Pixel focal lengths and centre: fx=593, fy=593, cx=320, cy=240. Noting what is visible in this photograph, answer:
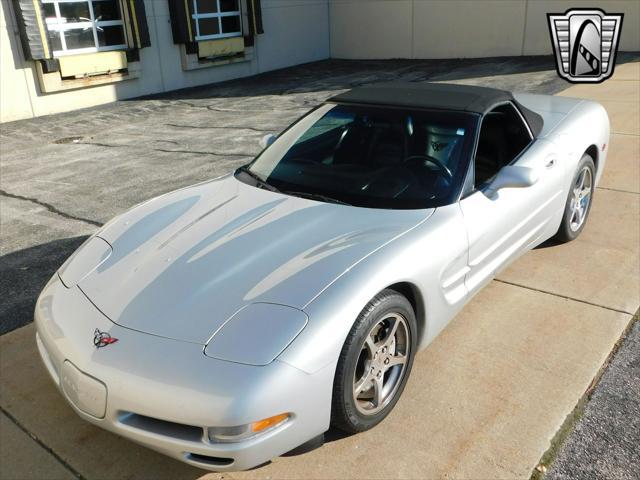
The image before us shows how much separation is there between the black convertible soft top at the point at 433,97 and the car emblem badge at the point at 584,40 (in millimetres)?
10061

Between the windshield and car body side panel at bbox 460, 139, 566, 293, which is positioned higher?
the windshield

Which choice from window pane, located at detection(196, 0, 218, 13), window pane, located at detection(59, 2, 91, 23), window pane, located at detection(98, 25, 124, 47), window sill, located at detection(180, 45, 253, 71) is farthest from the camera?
window pane, located at detection(196, 0, 218, 13)

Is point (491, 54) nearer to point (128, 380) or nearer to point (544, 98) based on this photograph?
point (544, 98)

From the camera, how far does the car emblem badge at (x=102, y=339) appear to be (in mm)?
2445

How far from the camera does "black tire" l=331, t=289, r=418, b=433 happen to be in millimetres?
2488

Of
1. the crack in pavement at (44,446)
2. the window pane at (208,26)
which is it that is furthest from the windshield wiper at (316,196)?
the window pane at (208,26)

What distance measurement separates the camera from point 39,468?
266 cm

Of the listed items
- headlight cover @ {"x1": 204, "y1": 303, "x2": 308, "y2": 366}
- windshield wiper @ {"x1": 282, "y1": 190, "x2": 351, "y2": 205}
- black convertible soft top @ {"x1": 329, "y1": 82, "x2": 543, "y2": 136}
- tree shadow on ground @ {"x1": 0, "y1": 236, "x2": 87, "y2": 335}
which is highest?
black convertible soft top @ {"x1": 329, "y1": 82, "x2": 543, "y2": 136}

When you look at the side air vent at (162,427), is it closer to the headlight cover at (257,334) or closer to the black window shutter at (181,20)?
the headlight cover at (257,334)

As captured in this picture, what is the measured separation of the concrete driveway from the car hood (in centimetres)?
69

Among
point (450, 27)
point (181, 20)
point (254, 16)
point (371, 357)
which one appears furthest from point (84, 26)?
Answer: point (371, 357)

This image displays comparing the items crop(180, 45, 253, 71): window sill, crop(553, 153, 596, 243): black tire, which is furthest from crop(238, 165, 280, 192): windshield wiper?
crop(180, 45, 253, 71): window sill

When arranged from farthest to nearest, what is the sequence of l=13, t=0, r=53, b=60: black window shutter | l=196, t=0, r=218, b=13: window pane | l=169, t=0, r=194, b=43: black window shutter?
l=196, t=0, r=218, b=13: window pane < l=169, t=0, r=194, b=43: black window shutter < l=13, t=0, r=53, b=60: black window shutter

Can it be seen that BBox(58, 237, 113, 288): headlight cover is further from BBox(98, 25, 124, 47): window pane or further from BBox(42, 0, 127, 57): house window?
BBox(98, 25, 124, 47): window pane
